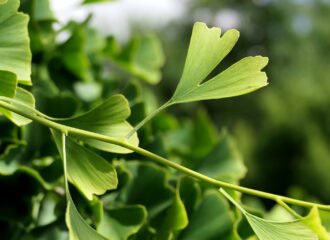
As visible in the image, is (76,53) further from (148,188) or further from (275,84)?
(275,84)

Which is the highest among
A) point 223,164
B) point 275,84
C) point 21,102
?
point 21,102

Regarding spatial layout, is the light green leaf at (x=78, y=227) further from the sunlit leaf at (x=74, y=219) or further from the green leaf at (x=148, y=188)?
Answer: the green leaf at (x=148, y=188)

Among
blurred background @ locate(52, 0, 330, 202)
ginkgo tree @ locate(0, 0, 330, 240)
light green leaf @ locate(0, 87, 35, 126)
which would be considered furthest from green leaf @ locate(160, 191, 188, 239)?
blurred background @ locate(52, 0, 330, 202)

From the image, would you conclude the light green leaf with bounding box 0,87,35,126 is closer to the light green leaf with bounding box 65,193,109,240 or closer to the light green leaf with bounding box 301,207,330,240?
the light green leaf with bounding box 65,193,109,240

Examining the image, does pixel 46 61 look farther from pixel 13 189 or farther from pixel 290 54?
pixel 290 54

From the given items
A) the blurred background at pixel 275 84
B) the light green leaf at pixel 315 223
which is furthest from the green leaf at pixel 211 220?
the blurred background at pixel 275 84

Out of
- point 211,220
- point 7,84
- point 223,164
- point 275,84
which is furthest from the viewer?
point 275,84

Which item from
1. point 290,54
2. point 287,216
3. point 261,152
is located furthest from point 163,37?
point 287,216

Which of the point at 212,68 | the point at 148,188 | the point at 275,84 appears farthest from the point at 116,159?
the point at 275,84
